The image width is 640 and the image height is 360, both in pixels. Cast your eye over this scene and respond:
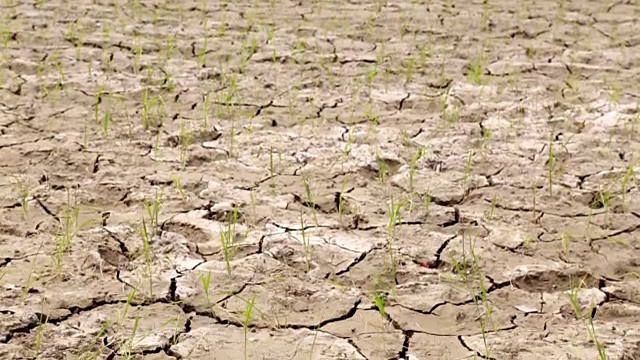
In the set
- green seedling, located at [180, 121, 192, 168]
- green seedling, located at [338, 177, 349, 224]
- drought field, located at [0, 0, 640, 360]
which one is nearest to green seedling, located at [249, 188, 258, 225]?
drought field, located at [0, 0, 640, 360]

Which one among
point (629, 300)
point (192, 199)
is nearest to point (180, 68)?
point (192, 199)

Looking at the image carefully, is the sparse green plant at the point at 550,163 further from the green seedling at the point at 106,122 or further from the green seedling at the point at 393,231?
the green seedling at the point at 106,122

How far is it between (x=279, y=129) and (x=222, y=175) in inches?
21.9

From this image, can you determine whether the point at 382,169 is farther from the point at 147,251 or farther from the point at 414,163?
the point at 147,251

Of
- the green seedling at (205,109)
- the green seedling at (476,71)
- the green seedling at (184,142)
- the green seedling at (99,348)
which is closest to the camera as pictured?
the green seedling at (99,348)

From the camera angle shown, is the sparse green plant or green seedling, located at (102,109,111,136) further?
green seedling, located at (102,109,111,136)

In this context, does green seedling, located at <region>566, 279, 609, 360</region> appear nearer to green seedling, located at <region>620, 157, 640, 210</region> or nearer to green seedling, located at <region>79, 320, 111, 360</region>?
green seedling, located at <region>620, 157, 640, 210</region>

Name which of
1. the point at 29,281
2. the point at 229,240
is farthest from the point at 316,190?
the point at 29,281

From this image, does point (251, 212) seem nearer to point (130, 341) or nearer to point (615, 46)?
point (130, 341)

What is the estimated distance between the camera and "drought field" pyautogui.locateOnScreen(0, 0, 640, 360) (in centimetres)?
251

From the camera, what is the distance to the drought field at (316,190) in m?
2.51

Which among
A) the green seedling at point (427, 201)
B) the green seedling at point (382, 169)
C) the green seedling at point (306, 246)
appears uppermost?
the green seedling at point (382, 169)

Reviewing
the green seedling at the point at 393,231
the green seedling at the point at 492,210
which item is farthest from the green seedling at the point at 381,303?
the green seedling at the point at 492,210

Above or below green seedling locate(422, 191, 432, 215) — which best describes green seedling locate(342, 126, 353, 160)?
above
